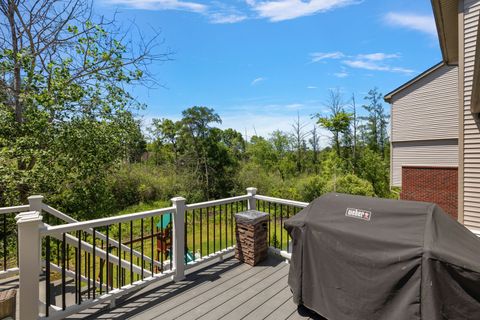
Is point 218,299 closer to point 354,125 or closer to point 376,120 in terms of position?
point 354,125

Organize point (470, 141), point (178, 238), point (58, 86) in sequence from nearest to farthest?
1. point (178, 238)
2. point (470, 141)
3. point (58, 86)

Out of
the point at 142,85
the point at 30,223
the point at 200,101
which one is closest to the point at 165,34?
the point at 142,85

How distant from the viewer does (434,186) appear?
29.8 ft

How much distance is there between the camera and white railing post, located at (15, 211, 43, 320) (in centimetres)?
209

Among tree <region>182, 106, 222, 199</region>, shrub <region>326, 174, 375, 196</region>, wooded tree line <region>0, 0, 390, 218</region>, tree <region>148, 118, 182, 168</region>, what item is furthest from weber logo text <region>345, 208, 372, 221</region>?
tree <region>148, 118, 182, 168</region>

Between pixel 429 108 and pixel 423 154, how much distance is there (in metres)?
2.13

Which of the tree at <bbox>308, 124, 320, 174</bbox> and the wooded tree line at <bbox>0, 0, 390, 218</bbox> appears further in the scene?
the tree at <bbox>308, 124, 320, 174</bbox>

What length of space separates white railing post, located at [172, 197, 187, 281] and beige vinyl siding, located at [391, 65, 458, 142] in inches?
500

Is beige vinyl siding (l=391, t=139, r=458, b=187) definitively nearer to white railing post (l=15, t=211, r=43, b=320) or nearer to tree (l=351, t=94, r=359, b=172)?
tree (l=351, t=94, r=359, b=172)

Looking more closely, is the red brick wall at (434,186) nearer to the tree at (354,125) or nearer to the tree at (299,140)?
the tree at (354,125)

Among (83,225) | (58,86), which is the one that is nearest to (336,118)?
(58,86)

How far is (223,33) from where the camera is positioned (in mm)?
7660

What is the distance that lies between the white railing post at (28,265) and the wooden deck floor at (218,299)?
1.79 ft

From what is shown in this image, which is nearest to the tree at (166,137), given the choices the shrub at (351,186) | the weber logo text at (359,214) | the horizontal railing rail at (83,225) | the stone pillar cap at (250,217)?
the shrub at (351,186)
